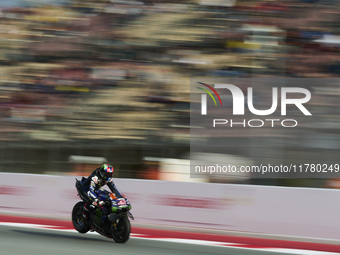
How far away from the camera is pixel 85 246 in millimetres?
8031

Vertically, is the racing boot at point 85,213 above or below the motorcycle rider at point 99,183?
below

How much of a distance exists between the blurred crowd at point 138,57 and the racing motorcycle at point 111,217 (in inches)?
185

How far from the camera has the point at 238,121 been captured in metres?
12.2

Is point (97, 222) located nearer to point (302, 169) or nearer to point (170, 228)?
point (170, 228)

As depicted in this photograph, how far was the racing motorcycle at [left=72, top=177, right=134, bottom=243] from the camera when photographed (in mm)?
7812

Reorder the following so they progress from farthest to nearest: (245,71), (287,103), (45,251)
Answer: (245,71) → (287,103) → (45,251)

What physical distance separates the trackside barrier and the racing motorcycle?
200 cm

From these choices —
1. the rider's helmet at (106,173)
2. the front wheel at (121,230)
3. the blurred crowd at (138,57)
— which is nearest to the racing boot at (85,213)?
the front wheel at (121,230)

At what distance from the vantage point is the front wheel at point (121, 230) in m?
7.84

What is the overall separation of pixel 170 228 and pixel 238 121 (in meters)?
3.47

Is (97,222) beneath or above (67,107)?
beneath

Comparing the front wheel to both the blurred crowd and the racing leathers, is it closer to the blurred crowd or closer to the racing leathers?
the racing leathers

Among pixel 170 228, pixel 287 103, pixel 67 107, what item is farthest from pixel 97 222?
pixel 67 107

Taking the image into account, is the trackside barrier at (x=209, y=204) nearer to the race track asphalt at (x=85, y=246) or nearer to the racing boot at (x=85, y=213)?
the race track asphalt at (x=85, y=246)
